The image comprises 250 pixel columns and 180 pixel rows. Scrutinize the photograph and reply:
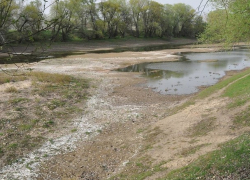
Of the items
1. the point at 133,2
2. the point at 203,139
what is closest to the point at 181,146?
the point at 203,139

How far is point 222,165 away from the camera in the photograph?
7207 millimetres

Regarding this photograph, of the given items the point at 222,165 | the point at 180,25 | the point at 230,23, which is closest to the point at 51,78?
the point at 230,23

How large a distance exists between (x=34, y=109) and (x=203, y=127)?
37.9 ft

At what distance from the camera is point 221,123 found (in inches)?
484

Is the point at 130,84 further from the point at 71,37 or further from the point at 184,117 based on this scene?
the point at 71,37

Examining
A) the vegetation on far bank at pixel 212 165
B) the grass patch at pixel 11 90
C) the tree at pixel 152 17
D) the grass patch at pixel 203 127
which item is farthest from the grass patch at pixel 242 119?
the tree at pixel 152 17

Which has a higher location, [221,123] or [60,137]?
[221,123]

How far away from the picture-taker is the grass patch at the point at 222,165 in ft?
22.3

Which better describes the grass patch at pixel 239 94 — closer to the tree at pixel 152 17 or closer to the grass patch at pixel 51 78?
the grass patch at pixel 51 78

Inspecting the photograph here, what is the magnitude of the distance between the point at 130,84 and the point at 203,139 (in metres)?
16.9

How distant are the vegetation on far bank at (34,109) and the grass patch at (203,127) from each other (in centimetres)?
734

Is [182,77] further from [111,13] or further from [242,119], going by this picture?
[111,13]

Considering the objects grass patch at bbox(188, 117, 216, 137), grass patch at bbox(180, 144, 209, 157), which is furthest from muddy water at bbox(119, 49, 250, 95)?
grass patch at bbox(180, 144, 209, 157)

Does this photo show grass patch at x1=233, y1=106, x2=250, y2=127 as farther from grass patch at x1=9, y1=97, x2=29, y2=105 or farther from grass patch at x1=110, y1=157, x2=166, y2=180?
grass patch at x1=9, y1=97, x2=29, y2=105
